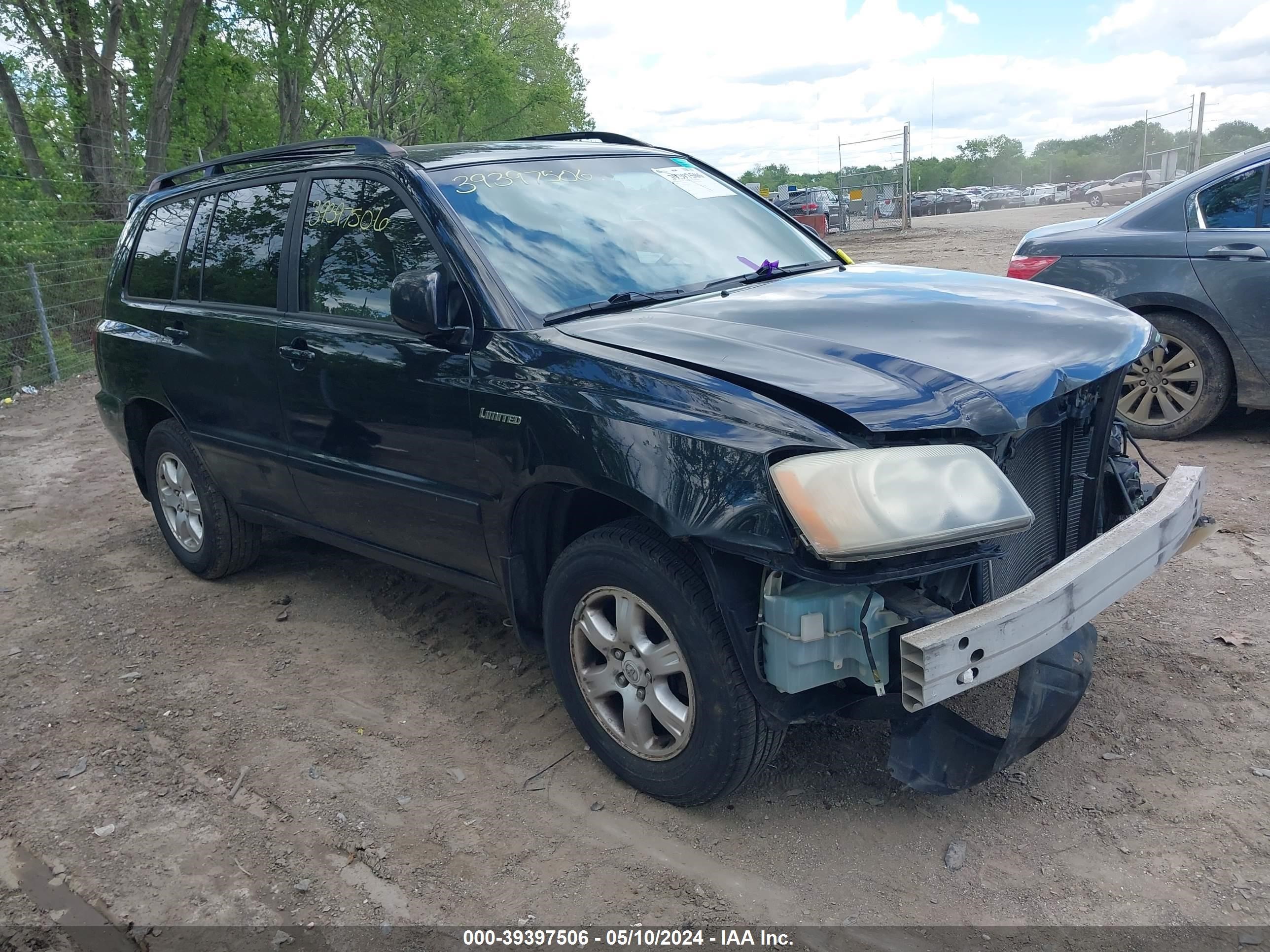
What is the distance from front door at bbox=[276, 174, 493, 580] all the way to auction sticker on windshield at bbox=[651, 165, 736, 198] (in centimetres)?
121

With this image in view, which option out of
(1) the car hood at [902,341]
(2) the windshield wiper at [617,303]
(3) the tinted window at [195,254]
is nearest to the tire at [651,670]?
(1) the car hood at [902,341]

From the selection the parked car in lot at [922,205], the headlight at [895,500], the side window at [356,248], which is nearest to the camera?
the headlight at [895,500]

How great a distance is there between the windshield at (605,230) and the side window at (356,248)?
8.6 inches

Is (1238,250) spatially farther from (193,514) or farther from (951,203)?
(951,203)

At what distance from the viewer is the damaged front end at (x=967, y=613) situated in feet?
8.22

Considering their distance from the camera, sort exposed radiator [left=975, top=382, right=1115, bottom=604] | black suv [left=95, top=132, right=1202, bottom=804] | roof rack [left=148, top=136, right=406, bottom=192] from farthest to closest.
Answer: roof rack [left=148, top=136, right=406, bottom=192] → exposed radiator [left=975, top=382, right=1115, bottom=604] → black suv [left=95, top=132, right=1202, bottom=804]

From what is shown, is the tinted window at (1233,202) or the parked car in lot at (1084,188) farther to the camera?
the parked car in lot at (1084,188)

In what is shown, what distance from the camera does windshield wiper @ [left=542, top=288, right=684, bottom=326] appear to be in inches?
132

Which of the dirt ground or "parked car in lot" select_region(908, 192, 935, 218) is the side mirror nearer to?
the dirt ground

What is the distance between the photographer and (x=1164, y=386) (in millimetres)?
6281

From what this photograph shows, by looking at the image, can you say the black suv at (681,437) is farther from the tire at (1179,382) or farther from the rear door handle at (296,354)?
the tire at (1179,382)

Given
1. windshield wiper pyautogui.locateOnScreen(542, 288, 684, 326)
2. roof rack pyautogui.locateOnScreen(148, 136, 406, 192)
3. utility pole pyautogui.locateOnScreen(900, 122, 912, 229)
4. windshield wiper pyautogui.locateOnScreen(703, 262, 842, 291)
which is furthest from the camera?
utility pole pyautogui.locateOnScreen(900, 122, 912, 229)

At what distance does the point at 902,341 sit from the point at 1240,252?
4.16 meters

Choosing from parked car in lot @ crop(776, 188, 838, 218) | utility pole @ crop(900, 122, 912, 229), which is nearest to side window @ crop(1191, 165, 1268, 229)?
utility pole @ crop(900, 122, 912, 229)
